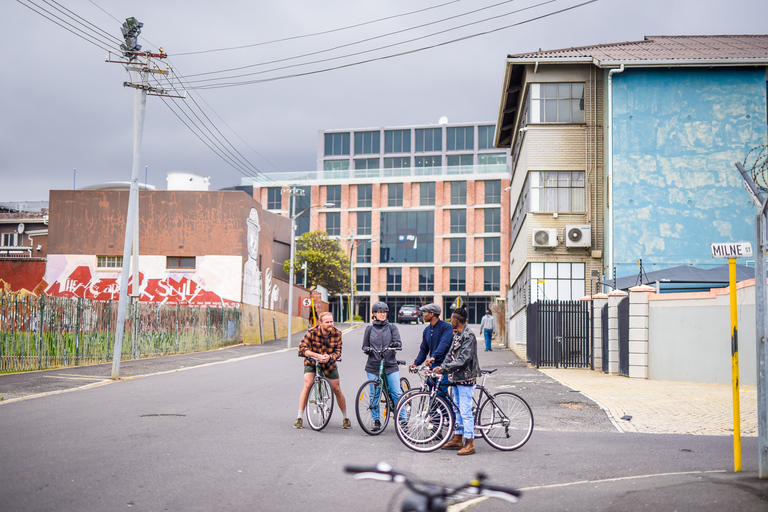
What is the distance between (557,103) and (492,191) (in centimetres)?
5078

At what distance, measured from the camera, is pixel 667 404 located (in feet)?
47.5

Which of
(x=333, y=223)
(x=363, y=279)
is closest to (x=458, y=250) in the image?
(x=363, y=279)

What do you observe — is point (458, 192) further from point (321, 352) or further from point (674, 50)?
point (321, 352)

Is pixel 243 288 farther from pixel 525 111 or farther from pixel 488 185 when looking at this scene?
pixel 488 185

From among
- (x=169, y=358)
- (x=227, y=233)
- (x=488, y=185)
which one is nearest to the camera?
(x=169, y=358)

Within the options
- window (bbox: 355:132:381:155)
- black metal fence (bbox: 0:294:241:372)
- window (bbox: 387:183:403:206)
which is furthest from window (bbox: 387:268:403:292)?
black metal fence (bbox: 0:294:241:372)

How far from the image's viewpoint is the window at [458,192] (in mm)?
81438

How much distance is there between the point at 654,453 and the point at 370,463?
3.70 m

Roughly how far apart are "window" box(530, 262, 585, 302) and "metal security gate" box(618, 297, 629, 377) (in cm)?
865

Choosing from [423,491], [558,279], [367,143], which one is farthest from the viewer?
[367,143]

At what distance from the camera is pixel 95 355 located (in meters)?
22.7

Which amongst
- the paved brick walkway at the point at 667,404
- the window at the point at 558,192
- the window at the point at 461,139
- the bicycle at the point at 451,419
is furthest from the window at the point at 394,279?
the bicycle at the point at 451,419

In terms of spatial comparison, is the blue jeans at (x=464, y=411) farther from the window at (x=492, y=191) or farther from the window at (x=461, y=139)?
the window at (x=461, y=139)

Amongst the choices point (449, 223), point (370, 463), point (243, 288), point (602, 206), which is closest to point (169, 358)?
point (243, 288)
